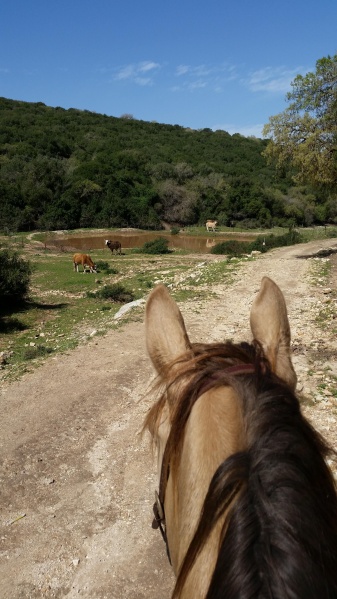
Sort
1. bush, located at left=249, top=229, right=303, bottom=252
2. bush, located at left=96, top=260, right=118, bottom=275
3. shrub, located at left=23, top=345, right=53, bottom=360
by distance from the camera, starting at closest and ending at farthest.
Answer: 1. shrub, located at left=23, top=345, right=53, bottom=360
2. bush, located at left=96, top=260, right=118, bottom=275
3. bush, located at left=249, top=229, right=303, bottom=252

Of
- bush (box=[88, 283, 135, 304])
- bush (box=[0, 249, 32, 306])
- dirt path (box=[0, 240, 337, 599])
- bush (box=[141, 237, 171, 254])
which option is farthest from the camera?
bush (box=[141, 237, 171, 254])

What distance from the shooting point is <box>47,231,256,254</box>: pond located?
34.4 metres

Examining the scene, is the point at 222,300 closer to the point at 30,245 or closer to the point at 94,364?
the point at 94,364

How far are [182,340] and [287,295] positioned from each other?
9.62 meters

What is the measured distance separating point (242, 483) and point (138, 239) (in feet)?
131

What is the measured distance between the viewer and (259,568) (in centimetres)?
70

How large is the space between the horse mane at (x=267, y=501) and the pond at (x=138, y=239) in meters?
32.0

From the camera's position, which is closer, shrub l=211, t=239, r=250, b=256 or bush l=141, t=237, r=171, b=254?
shrub l=211, t=239, r=250, b=256

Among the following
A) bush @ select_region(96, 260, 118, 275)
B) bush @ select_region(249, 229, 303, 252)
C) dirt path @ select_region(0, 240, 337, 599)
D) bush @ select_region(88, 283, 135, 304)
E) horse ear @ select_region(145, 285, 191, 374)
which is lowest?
dirt path @ select_region(0, 240, 337, 599)

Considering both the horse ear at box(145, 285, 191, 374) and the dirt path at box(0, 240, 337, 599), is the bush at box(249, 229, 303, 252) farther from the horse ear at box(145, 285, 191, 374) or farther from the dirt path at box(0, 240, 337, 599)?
the horse ear at box(145, 285, 191, 374)

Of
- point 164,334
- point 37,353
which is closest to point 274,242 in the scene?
point 37,353

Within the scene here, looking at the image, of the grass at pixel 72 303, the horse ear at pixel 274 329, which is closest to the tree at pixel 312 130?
the grass at pixel 72 303

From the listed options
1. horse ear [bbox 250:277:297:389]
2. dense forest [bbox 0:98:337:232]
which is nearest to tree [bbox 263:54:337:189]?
horse ear [bbox 250:277:297:389]

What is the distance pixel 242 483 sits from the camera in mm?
855
